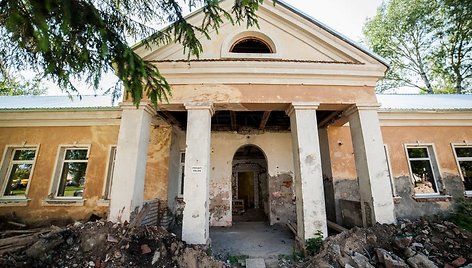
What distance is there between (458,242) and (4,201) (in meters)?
12.2

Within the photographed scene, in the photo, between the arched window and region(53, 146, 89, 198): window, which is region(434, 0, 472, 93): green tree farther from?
region(53, 146, 89, 198): window

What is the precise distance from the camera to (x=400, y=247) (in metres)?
4.07

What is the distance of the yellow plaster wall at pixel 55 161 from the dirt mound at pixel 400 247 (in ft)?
21.9

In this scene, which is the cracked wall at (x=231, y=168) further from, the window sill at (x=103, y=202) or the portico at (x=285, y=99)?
the window sill at (x=103, y=202)

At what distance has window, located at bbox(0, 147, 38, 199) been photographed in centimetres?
691

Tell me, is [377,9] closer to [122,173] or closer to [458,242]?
[458,242]

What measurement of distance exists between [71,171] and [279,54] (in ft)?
25.9

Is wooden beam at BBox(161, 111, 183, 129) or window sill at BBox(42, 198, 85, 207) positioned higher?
wooden beam at BBox(161, 111, 183, 129)

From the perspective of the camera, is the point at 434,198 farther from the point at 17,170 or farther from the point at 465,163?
the point at 17,170

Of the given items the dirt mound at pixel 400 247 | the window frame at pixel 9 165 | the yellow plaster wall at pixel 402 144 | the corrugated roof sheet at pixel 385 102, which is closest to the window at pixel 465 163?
the yellow plaster wall at pixel 402 144

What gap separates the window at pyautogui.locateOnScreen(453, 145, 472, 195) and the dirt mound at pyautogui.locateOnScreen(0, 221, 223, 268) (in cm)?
921

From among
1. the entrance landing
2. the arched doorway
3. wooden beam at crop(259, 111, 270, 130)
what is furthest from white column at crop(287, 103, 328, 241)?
the arched doorway

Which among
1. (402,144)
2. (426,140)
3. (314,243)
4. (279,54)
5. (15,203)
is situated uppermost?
(279,54)

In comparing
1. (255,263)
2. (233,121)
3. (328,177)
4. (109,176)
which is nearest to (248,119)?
(233,121)
